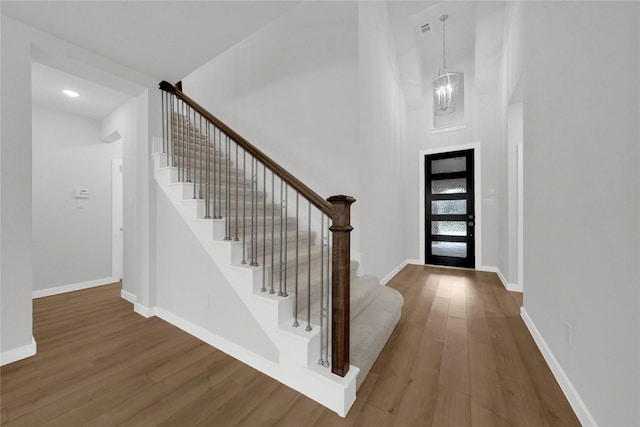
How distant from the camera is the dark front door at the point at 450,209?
189 inches

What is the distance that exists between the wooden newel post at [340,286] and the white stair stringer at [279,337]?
0.11 m

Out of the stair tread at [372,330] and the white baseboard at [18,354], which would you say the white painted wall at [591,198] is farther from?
the white baseboard at [18,354]

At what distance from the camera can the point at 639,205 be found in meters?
0.96

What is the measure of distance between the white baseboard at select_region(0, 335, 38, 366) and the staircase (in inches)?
61.1

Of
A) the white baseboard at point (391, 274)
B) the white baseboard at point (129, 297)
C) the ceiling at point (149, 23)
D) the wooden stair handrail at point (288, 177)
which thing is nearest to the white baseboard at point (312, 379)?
the wooden stair handrail at point (288, 177)

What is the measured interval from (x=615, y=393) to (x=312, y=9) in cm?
433

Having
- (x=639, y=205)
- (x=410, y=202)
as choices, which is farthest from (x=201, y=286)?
(x=410, y=202)

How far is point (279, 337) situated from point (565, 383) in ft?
6.06

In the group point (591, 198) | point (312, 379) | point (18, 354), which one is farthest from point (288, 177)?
point (18, 354)

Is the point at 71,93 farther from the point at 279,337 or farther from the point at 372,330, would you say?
the point at 372,330

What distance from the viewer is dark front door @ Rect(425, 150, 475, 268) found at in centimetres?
480

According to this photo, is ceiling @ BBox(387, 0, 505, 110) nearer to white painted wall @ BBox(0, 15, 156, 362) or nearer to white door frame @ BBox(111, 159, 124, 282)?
white painted wall @ BBox(0, 15, 156, 362)

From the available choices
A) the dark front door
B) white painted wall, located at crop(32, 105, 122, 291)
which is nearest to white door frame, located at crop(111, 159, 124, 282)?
white painted wall, located at crop(32, 105, 122, 291)

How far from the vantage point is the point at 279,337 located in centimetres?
167
